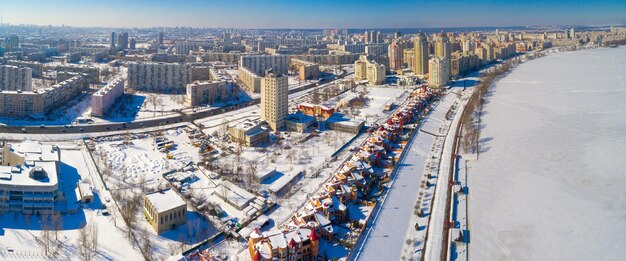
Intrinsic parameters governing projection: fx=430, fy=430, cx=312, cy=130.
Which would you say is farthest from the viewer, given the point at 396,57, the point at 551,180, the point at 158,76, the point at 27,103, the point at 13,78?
the point at 396,57

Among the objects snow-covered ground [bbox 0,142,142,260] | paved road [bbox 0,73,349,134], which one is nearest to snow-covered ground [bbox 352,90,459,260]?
snow-covered ground [bbox 0,142,142,260]

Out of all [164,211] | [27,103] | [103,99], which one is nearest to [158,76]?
[103,99]

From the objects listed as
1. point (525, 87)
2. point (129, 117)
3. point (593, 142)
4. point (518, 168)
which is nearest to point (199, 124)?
point (129, 117)

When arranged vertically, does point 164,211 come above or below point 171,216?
above

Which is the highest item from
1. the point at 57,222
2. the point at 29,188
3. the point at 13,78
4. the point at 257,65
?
the point at 257,65

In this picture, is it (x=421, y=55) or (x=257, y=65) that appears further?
(x=421, y=55)

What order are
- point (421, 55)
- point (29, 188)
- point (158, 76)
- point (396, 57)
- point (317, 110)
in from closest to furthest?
1. point (29, 188)
2. point (317, 110)
3. point (158, 76)
4. point (421, 55)
5. point (396, 57)

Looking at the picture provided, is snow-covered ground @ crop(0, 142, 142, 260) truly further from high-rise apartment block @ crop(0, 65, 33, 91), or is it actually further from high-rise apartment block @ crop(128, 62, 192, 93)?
high-rise apartment block @ crop(128, 62, 192, 93)

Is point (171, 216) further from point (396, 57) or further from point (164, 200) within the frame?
point (396, 57)
